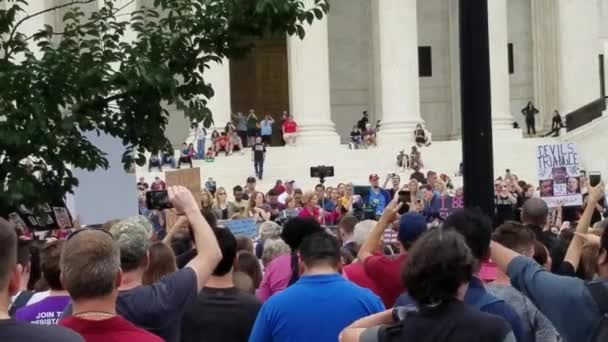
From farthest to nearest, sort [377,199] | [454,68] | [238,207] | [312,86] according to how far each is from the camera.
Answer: [454,68] → [312,86] → [377,199] → [238,207]

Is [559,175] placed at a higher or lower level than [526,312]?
higher

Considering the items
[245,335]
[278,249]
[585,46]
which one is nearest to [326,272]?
[245,335]

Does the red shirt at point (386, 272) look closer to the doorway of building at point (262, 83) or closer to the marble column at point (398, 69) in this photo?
the marble column at point (398, 69)

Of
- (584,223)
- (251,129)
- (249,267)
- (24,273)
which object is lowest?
(249,267)

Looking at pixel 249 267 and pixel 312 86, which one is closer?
→ pixel 249 267

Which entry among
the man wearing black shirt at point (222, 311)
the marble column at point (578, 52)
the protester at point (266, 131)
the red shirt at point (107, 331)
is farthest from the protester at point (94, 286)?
the marble column at point (578, 52)

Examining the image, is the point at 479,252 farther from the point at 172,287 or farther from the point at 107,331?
the point at 107,331

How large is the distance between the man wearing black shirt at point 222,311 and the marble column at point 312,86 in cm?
3405

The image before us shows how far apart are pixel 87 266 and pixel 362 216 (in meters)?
18.9

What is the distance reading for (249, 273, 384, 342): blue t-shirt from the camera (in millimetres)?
6238

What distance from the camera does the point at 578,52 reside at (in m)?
44.9

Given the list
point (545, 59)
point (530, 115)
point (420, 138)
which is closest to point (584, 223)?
point (420, 138)

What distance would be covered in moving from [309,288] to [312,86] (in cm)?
3506

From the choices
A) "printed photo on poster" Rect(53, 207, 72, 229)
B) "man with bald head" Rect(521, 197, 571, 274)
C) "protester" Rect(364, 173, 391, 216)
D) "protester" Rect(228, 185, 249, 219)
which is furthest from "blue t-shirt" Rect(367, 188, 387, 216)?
"man with bald head" Rect(521, 197, 571, 274)
